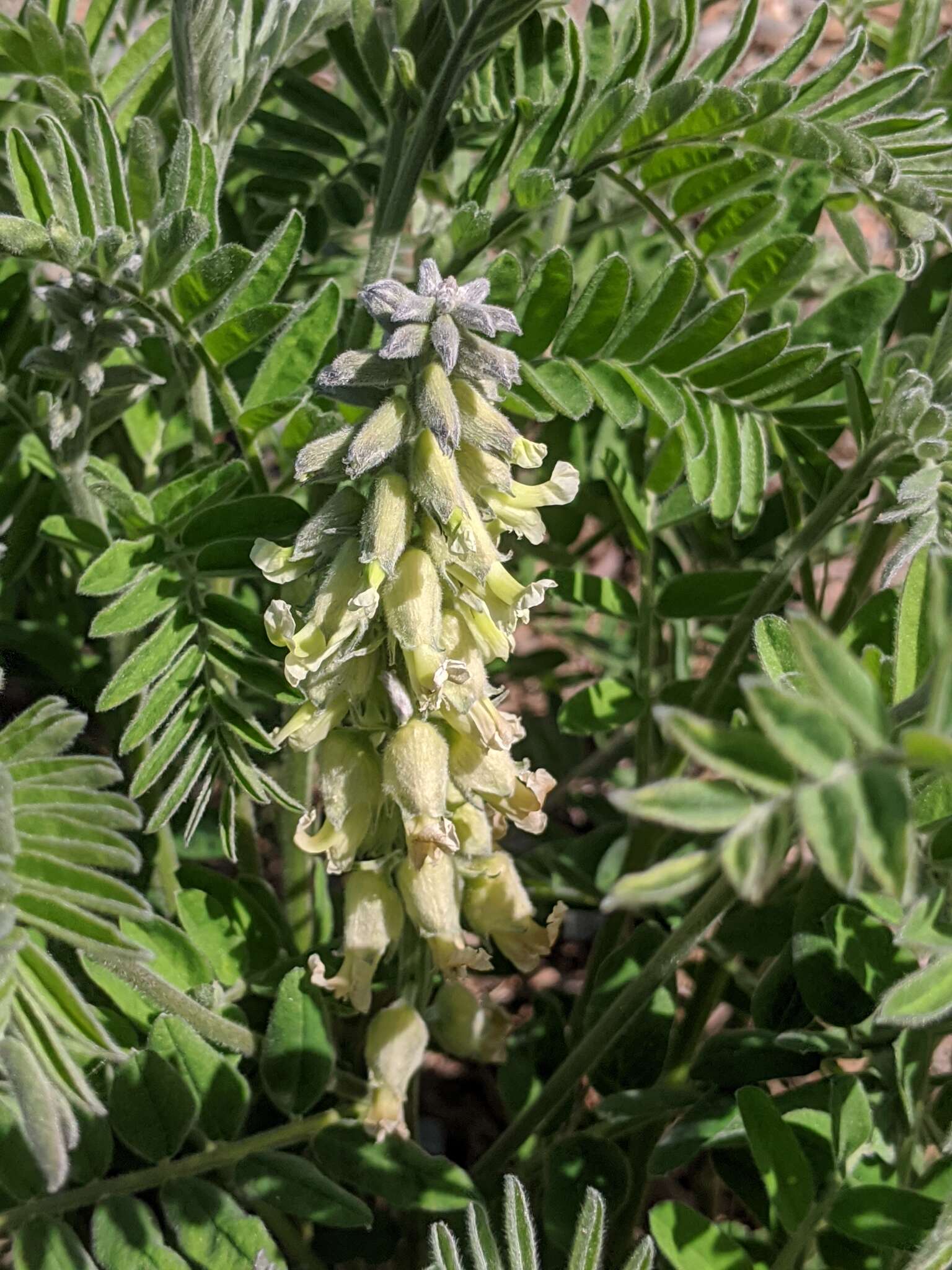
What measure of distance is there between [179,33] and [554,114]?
59 centimetres

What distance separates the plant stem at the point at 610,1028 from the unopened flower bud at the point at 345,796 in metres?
0.45

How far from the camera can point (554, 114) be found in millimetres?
2092

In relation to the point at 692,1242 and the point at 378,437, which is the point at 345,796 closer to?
the point at 378,437

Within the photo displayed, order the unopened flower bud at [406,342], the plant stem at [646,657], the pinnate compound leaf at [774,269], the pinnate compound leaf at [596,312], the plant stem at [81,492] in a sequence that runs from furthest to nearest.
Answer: the plant stem at [646,657]
the pinnate compound leaf at [774,269]
the plant stem at [81,492]
the pinnate compound leaf at [596,312]
the unopened flower bud at [406,342]

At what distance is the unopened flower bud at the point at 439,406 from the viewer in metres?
1.50

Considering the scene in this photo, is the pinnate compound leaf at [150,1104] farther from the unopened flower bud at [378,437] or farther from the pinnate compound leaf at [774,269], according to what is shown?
the pinnate compound leaf at [774,269]

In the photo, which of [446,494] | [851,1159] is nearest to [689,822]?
[446,494]

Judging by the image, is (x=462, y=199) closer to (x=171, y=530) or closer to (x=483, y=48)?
(x=483, y=48)

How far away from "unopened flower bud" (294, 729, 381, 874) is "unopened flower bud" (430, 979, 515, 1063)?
439 millimetres

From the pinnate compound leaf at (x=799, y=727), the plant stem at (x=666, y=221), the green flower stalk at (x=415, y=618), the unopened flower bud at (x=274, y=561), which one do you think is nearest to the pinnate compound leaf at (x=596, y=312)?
the green flower stalk at (x=415, y=618)

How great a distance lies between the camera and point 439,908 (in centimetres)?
189

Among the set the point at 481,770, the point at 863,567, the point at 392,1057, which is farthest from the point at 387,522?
the point at 863,567

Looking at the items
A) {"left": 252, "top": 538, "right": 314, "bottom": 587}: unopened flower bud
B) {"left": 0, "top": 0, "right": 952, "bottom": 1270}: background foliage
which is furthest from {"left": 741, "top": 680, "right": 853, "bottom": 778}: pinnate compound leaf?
{"left": 252, "top": 538, "right": 314, "bottom": 587}: unopened flower bud

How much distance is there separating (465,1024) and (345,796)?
0.63 meters
